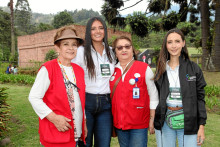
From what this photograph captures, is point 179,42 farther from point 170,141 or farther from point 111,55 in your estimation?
point 170,141

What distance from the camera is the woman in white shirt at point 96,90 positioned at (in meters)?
2.43

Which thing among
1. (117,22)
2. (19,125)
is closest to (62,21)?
(117,22)

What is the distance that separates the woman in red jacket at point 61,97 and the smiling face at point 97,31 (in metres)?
0.47

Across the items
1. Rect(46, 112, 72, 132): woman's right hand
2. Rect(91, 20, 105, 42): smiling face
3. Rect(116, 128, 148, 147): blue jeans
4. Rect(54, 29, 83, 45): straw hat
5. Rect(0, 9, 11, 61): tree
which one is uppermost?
Rect(0, 9, 11, 61): tree

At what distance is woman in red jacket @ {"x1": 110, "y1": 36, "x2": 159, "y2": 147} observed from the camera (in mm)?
2334

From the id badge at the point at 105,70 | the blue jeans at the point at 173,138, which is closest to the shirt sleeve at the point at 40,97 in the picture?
the id badge at the point at 105,70

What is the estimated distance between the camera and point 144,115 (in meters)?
2.39

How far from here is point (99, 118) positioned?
2.48m

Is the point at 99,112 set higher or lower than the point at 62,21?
lower

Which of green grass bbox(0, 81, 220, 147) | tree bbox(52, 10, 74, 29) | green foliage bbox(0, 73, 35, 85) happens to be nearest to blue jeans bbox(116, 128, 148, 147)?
green grass bbox(0, 81, 220, 147)

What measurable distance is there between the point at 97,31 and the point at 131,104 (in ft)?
3.53

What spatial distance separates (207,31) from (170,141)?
933cm

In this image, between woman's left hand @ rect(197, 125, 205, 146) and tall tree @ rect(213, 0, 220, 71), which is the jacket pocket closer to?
woman's left hand @ rect(197, 125, 205, 146)

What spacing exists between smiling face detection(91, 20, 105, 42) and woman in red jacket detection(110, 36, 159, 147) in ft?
1.35
